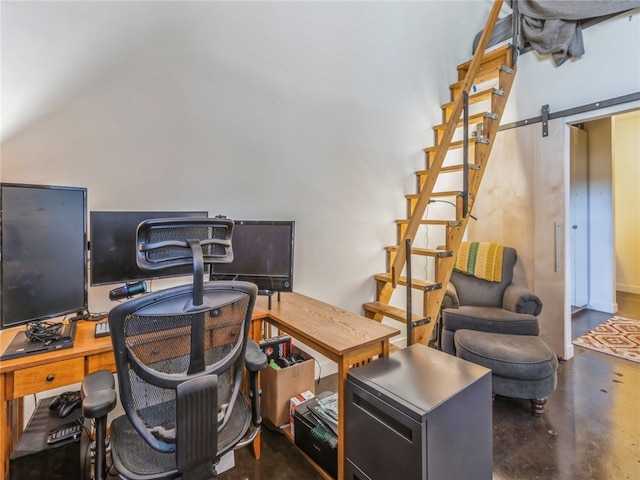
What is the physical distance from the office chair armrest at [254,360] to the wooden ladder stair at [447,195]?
1.24 meters

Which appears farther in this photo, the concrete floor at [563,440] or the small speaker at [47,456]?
the concrete floor at [563,440]

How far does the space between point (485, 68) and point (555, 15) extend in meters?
0.62

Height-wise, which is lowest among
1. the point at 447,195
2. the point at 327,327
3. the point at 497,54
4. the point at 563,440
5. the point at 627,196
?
the point at 563,440

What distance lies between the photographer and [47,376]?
1.23 meters

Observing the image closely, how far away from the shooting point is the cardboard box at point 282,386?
1.89 meters

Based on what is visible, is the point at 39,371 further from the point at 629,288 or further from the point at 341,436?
the point at 629,288

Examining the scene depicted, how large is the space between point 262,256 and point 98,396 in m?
1.10

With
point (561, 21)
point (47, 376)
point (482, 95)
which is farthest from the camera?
point (482, 95)

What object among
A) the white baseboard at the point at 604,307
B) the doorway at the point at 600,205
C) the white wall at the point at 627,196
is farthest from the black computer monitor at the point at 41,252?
the white wall at the point at 627,196

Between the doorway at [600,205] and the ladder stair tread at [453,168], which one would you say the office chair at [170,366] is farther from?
the doorway at [600,205]

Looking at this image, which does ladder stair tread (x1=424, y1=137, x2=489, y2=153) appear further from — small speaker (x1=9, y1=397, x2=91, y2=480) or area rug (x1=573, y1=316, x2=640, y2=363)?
small speaker (x1=9, y1=397, x2=91, y2=480)

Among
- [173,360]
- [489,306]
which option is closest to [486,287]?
[489,306]

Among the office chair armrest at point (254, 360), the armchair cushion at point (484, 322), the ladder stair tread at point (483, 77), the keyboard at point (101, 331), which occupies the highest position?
the ladder stair tread at point (483, 77)

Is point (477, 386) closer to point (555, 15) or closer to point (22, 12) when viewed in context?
point (22, 12)
